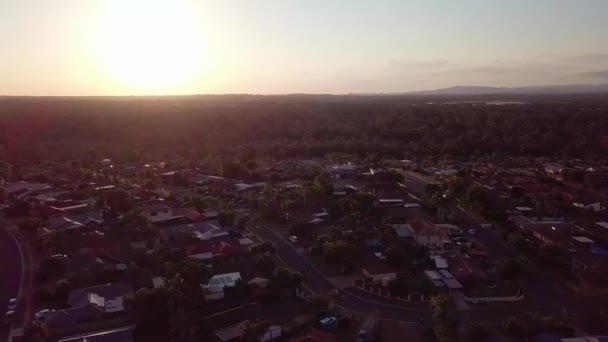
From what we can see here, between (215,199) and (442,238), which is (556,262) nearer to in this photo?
(442,238)

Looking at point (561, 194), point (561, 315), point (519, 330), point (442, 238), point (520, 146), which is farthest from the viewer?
point (520, 146)

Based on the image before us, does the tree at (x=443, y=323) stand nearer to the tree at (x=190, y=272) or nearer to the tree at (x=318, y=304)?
the tree at (x=318, y=304)

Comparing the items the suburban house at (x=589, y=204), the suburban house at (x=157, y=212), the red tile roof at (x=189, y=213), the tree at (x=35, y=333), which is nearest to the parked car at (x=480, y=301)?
the tree at (x=35, y=333)

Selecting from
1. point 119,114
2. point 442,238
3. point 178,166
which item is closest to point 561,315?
point 442,238

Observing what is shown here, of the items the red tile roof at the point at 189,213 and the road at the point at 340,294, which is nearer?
the road at the point at 340,294

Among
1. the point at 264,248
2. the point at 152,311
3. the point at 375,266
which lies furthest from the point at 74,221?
the point at 375,266
